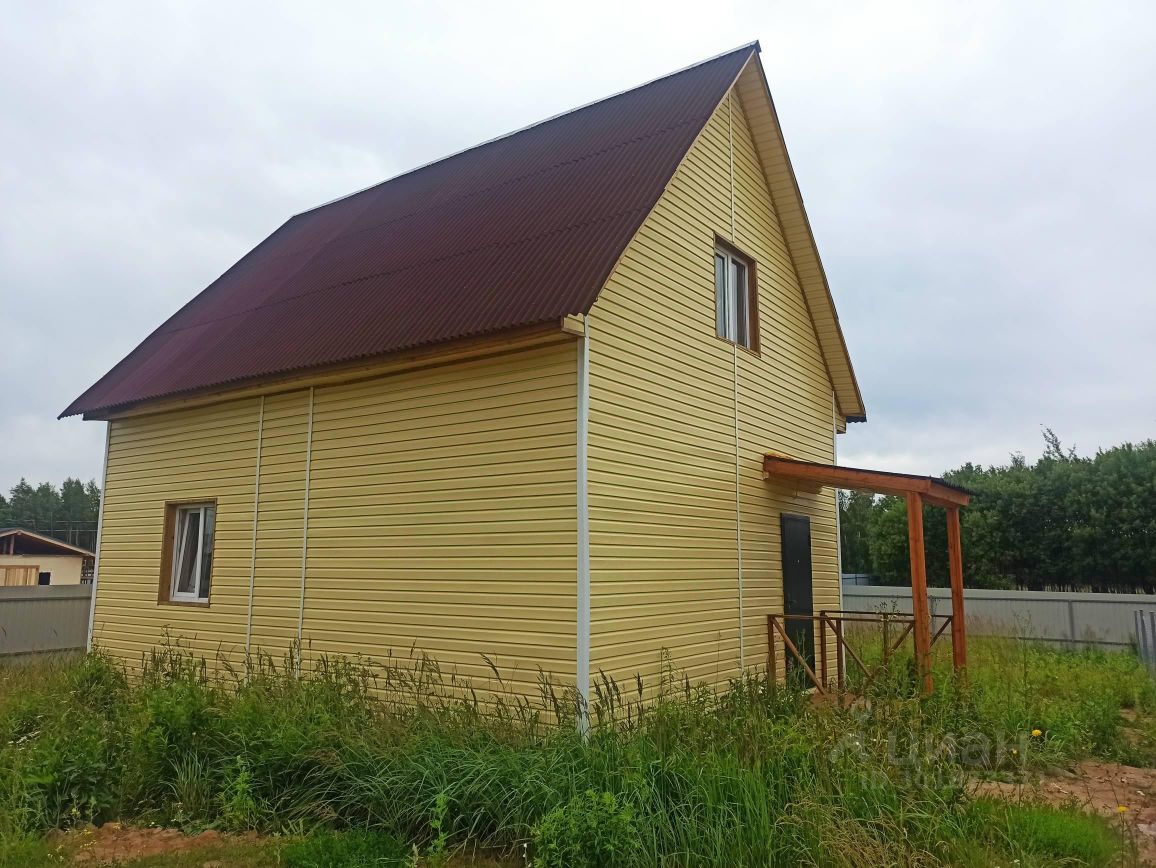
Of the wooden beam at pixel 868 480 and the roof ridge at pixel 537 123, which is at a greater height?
the roof ridge at pixel 537 123

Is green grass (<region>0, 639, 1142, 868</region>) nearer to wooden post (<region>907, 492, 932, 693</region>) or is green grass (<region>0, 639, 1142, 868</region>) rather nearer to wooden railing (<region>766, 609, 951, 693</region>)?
wooden post (<region>907, 492, 932, 693</region>)

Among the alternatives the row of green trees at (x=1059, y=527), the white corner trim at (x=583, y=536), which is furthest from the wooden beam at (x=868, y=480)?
the row of green trees at (x=1059, y=527)

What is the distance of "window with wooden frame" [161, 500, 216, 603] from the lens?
1000 centimetres

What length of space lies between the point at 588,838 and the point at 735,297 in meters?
7.31

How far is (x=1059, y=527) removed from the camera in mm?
20422

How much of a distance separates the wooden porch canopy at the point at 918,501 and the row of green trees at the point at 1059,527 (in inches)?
504

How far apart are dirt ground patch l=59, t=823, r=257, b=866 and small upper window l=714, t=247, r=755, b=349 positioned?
698 centimetres

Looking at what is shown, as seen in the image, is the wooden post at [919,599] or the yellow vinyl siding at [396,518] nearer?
the yellow vinyl siding at [396,518]

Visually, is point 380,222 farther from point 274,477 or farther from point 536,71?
point 536,71

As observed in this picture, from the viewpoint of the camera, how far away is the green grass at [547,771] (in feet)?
14.7

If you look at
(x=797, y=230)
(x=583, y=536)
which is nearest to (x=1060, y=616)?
(x=797, y=230)

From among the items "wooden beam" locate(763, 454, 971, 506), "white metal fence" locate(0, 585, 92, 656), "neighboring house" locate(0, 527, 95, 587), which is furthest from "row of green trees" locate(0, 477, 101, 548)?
"wooden beam" locate(763, 454, 971, 506)

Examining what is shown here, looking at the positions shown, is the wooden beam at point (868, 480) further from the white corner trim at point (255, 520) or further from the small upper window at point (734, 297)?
the white corner trim at point (255, 520)

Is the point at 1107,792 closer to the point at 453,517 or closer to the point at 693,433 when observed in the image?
the point at 693,433
